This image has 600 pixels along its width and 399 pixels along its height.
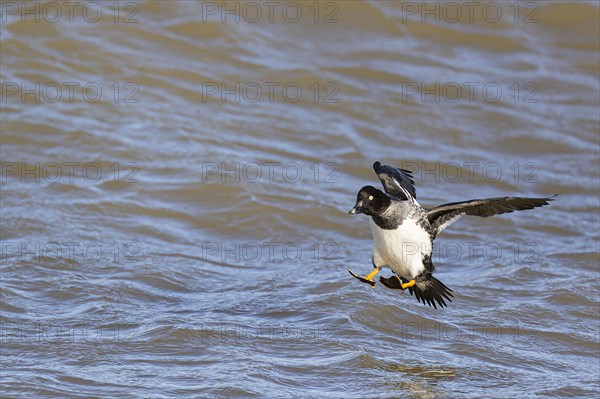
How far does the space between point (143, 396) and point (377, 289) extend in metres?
2.60

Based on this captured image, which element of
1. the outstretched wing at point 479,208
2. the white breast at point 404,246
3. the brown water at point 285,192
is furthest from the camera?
the brown water at point 285,192

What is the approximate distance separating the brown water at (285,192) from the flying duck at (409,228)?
1.78ft

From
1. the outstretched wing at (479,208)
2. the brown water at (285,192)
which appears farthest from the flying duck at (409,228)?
the brown water at (285,192)

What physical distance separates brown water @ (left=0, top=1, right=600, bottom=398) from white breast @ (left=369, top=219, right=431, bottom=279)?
635 millimetres

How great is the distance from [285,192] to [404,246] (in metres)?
3.57

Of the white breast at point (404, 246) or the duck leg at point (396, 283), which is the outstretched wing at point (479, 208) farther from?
the duck leg at point (396, 283)

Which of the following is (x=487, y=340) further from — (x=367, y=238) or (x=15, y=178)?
(x=15, y=178)

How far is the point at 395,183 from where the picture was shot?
6852 millimetres

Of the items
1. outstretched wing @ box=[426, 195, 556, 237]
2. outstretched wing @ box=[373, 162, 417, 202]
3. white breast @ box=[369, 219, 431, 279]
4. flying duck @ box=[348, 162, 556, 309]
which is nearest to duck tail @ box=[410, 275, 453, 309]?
flying duck @ box=[348, 162, 556, 309]

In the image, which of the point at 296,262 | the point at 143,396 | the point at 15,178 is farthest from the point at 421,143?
the point at 143,396

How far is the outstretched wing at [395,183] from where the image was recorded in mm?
6683

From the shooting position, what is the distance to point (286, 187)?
9883 millimetres

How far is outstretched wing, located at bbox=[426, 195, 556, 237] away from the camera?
5984 millimetres

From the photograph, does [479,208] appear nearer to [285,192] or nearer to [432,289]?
[432,289]
